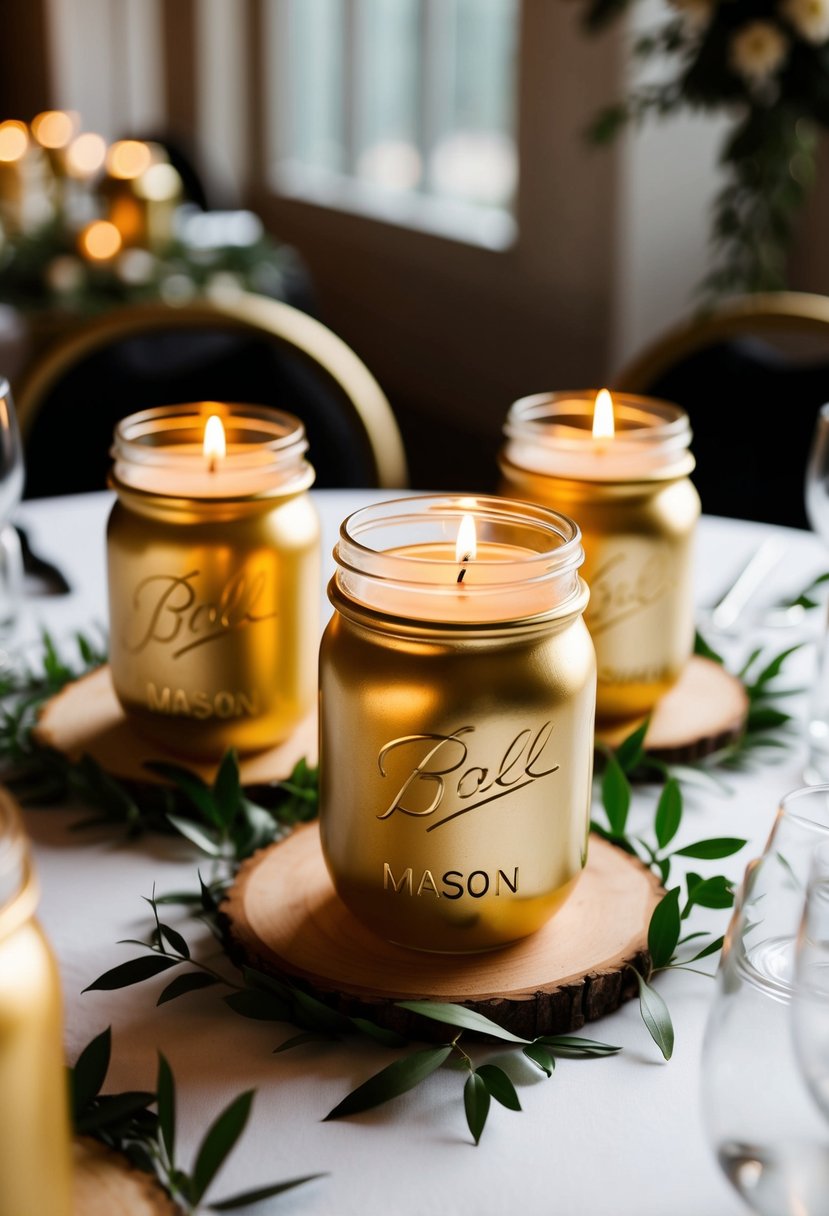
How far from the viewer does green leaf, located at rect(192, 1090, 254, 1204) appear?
466 millimetres

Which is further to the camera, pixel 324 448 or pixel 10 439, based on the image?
pixel 324 448

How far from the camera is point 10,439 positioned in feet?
3.03

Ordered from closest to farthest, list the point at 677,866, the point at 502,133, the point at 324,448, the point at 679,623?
the point at 677,866
the point at 679,623
the point at 324,448
the point at 502,133

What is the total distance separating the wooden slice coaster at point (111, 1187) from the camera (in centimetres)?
47

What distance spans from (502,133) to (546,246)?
727 millimetres

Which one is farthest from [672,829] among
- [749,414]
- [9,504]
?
[749,414]

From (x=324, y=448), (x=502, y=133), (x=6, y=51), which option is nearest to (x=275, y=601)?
(x=324, y=448)

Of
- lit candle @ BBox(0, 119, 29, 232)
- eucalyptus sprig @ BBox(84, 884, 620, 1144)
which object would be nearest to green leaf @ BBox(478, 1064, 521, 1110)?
eucalyptus sprig @ BBox(84, 884, 620, 1144)

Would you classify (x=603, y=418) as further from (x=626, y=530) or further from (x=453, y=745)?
(x=453, y=745)

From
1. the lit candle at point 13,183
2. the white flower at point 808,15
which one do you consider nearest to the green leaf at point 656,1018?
the white flower at point 808,15

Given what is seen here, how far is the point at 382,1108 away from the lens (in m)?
0.54

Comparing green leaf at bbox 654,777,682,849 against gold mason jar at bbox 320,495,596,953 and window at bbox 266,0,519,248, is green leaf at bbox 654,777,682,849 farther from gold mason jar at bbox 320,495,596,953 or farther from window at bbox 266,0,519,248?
window at bbox 266,0,519,248

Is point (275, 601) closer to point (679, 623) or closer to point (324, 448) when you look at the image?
point (679, 623)

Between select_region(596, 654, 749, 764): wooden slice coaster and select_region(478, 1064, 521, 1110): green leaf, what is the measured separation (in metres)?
0.31
